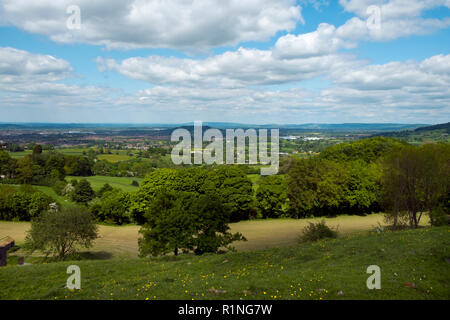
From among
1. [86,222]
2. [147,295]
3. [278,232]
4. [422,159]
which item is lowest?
[278,232]

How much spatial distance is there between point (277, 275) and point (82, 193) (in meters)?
63.4

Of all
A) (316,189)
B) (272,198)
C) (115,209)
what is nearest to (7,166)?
(115,209)

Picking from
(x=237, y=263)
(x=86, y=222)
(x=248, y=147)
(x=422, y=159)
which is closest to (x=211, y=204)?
(x=237, y=263)

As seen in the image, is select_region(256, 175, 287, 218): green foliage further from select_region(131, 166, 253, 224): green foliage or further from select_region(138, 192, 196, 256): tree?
select_region(138, 192, 196, 256): tree

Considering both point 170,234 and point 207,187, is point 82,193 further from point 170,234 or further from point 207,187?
point 170,234

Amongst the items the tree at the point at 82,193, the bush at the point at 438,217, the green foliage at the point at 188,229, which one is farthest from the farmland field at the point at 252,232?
the tree at the point at 82,193

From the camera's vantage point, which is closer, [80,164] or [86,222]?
[86,222]

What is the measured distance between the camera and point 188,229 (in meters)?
28.1

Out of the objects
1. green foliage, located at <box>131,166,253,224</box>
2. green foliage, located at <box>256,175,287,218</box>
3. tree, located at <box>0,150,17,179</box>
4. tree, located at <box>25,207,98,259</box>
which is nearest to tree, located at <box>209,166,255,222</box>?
green foliage, located at <box>131,166,253,224</box>

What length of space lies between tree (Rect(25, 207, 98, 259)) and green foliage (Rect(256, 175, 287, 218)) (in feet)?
103

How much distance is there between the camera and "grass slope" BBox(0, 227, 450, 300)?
488 inches
